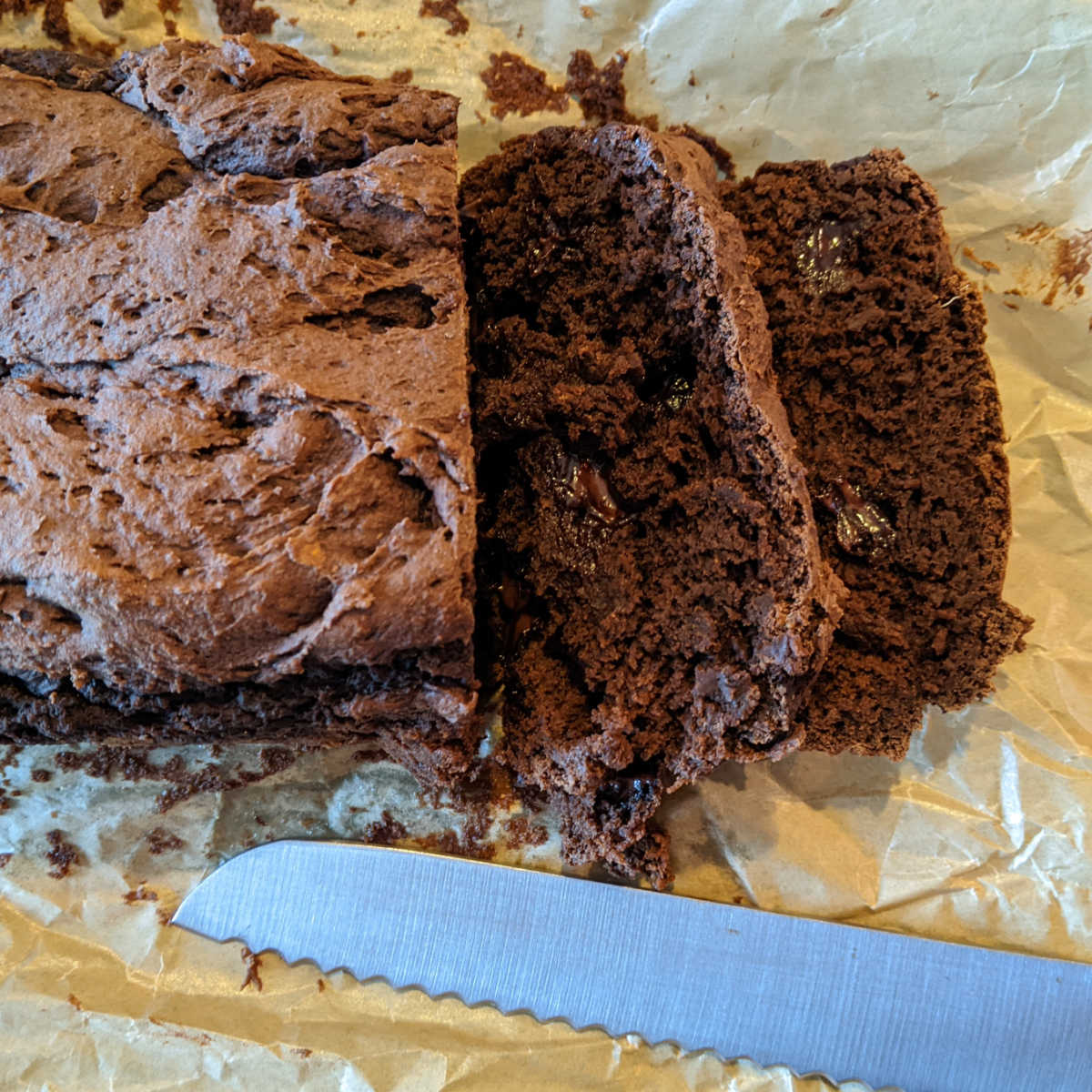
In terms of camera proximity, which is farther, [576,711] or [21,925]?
[21,925]

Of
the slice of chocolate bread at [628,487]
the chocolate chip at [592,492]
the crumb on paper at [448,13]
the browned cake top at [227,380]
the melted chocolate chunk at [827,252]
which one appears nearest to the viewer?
the browned cake top at [227,380]

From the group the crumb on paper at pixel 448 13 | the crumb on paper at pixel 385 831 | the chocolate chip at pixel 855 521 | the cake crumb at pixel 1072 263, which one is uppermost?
the crumb on paper at pixel 448 13

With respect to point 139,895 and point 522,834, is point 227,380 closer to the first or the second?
point 522,834

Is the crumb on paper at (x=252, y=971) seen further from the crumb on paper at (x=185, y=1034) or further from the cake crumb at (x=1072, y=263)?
the cake crumb at (x=1072, y=263)

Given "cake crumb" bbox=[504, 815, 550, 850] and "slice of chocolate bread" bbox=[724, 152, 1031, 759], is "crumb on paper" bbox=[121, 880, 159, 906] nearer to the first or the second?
"cake crumb" bbox=[504, 815, 550, 850]

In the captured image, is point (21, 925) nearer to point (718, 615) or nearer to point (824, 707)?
point (718, 615)

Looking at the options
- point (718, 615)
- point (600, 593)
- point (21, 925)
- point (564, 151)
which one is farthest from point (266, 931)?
point (564, 151)

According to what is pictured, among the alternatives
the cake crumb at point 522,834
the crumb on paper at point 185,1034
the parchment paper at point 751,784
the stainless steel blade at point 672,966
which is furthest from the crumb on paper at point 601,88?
the crumb on paper at point 185,1034
